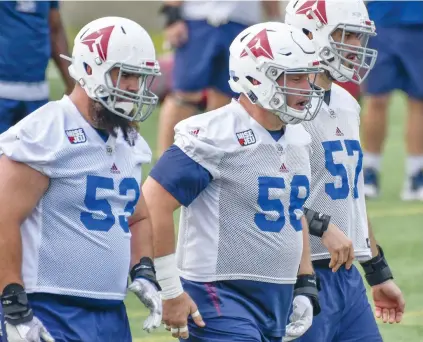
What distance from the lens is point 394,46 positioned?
10492 mm

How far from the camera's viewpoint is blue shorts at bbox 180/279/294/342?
518 centimetres

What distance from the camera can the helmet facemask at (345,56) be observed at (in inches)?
Answer: 232

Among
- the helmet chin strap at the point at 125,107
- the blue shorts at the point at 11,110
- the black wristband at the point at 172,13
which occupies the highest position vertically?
the helmet chin strap at the point at 125,107

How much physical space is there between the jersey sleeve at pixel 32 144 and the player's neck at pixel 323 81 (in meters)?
1.54

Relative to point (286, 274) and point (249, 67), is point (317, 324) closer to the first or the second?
point (286, 274)

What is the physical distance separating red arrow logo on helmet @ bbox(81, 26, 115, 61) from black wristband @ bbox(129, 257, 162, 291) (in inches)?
30.8

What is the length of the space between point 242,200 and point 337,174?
0.70 metres

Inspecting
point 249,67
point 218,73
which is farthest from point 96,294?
point 218,73

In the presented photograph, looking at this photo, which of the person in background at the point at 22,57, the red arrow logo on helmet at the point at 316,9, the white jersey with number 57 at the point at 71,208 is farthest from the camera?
the person in background at the point at 22,57

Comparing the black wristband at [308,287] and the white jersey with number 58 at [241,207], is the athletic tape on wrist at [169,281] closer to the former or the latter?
the white jersey with number 58 at [241,207]

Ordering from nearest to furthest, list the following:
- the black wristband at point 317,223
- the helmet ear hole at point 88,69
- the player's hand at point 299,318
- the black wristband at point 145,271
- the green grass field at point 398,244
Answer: the helmet ear hole at point 88,69
the black wristband at point 145,271
the player's hand at point 299,318
the black wristband at point 317,223
the green grass field at point 398,244

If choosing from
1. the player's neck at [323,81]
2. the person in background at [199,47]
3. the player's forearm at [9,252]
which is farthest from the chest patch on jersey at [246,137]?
the person in background at [199,47]

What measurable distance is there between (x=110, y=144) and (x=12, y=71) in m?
3.10

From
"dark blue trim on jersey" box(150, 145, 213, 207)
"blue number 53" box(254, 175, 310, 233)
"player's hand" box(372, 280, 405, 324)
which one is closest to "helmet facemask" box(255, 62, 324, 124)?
"blue number 53" box(254, 175, 310, 233)
